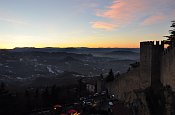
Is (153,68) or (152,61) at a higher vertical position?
(152,61)

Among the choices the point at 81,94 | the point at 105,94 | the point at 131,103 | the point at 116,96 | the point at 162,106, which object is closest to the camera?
the point at 162,106

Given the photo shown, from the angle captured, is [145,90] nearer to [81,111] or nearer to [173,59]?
[173,59]

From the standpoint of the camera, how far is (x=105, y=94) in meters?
43.2

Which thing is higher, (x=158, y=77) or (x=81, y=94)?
(x=158, y=77)

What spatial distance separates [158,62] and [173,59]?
10.3ft

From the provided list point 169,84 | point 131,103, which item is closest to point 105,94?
point 131,103

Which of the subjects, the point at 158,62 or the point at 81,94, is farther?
the point at 81,94

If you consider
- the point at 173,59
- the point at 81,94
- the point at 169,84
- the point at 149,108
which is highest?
the point at 173,59

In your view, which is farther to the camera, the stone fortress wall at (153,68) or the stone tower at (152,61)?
the stone tower at (152,61)

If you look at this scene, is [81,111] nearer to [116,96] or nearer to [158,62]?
[116,96]

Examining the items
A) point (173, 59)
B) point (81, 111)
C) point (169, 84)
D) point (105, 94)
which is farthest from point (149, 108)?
point (105, 94)

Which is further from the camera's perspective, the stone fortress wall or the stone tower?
the stone tower

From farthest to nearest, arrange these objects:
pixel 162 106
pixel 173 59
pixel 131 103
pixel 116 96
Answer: pixel 116 96
pixel 131 103
pixel 162 106
pixel 173 59

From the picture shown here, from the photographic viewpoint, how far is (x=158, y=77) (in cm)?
2697
